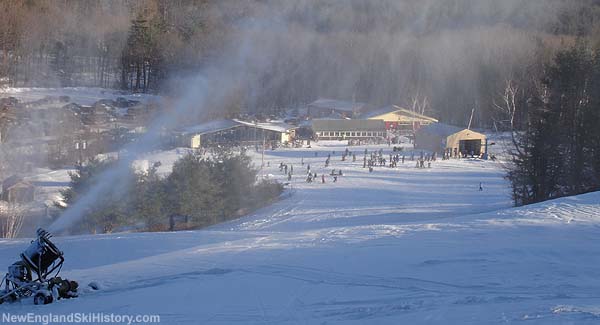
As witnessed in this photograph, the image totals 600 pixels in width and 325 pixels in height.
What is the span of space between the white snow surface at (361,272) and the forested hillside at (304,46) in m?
12.0

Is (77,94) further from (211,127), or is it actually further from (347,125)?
(347,125)

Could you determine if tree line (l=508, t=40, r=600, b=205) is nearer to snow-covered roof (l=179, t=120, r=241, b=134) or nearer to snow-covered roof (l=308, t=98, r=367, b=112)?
snow-covered roof (l=179, t=120, r=241, b=134)

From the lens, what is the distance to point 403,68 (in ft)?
90.6

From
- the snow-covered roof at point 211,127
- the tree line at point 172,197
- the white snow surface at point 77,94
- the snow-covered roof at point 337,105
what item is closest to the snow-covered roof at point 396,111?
the snow-covered roof at point 337,105

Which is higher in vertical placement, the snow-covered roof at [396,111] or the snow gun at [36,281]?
the snow-covered roof at [396,111]

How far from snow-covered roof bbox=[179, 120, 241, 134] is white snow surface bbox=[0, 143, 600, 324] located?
1205 cm

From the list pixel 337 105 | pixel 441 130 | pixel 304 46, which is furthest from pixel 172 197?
pixel 337 105

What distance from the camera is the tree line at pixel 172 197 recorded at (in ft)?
28.8

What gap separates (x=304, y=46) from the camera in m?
22.2

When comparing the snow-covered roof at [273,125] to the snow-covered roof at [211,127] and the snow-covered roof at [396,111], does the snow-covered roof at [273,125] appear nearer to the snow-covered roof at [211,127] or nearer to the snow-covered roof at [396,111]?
the snow-covered roof at [211,127]

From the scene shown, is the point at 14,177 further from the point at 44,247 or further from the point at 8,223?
the point at 44,247

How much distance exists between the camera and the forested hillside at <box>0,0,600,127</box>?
18875mm

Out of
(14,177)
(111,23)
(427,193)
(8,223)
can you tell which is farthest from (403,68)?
(8,223)

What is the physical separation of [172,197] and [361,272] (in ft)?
19.5
